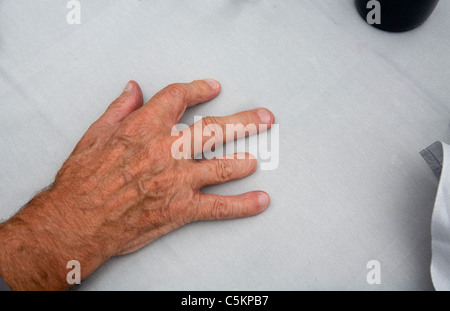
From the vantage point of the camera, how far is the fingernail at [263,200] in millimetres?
518

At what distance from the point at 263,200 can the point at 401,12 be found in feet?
1.22

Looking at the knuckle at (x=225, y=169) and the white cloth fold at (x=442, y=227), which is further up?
the knuckle at (x=225, y=169)

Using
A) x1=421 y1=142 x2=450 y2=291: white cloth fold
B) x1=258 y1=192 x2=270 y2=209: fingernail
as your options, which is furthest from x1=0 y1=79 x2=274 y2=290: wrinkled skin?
x1=421 y1=142 x2=450 y2=291: white cloth fold

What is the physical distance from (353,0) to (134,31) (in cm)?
39

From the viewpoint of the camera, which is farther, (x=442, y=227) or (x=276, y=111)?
(x=276, y=111)

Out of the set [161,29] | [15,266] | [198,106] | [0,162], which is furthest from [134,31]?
[15,266]

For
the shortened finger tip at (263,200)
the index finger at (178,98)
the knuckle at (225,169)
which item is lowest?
the shortened finger tip at (263,200)

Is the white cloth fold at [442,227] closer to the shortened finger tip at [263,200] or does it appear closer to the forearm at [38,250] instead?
the shortened finger tip at [263,200]

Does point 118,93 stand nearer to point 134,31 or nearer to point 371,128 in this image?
point 134,31

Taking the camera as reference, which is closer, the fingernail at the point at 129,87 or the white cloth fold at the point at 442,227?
the white cloth fold at the point at 442,227

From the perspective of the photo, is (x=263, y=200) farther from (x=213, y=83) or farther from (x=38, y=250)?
(x=38, y=250)

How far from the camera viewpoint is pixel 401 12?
0.57 m

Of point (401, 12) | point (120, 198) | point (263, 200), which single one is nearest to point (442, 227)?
→ point (263, 200)

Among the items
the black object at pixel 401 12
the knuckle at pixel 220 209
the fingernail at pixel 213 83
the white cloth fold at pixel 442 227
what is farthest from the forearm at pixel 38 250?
the black object at pixel 401 12
